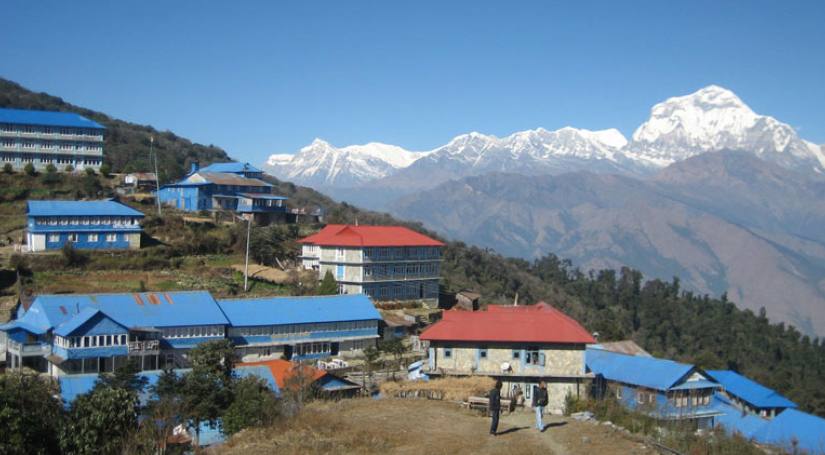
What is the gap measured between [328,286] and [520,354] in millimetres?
20119

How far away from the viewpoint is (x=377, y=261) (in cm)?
5312

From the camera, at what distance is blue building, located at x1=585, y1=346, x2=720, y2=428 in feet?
127

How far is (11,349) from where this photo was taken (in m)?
36.5

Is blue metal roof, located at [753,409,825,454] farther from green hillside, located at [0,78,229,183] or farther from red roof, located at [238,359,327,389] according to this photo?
green hillside, located at [0,78,229,183]

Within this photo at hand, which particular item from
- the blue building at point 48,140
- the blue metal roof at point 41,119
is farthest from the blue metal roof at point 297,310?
the blue metal roof at point 41,119

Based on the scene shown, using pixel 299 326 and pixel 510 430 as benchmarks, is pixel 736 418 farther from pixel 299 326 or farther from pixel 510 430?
A: pixel 510 430

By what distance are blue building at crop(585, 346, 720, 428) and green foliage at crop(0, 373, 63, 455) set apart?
2583 cm

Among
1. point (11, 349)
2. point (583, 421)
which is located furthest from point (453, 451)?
point (11, 349)

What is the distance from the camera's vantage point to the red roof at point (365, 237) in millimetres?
53062

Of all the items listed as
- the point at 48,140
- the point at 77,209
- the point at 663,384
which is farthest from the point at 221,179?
the point at 663,384

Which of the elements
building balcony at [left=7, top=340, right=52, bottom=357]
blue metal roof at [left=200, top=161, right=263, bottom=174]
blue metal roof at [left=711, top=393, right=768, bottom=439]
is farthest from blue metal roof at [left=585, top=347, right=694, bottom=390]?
blue metal roof at [left=200, top=161, right=263, bottom=174]

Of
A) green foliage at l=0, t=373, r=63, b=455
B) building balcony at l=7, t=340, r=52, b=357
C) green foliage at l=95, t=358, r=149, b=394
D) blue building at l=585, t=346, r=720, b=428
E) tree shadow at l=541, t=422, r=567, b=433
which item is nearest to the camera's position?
green foliage at l=0, t=373, r=63, b=455

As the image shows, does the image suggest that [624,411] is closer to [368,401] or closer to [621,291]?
[368,401]

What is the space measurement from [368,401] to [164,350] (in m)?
16.4
